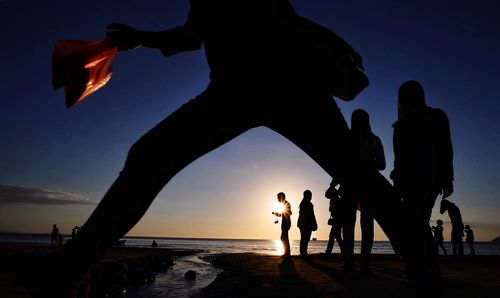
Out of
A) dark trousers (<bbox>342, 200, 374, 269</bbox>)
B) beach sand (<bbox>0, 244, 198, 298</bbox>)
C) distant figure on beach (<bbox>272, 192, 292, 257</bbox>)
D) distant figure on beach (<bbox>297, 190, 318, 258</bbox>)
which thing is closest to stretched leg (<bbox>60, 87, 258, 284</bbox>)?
beach sand (<bbox>0, 244, 198, 298</bbox>)

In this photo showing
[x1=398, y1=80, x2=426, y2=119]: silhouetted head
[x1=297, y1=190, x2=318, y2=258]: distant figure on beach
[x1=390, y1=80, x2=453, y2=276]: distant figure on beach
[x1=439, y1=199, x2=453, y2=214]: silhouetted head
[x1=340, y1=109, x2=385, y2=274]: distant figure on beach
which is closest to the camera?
[x1=390, y1=80, x2=453, y2=276]: distant figure on beach

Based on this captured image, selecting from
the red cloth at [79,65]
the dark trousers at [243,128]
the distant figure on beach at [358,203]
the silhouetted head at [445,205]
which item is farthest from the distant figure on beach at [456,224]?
the red cloth at [79,65]

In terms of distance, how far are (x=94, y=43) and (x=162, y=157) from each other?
2.43 feet

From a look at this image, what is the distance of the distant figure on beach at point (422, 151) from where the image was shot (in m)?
4.38

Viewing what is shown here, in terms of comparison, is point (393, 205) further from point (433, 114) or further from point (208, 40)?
point (433, 114)

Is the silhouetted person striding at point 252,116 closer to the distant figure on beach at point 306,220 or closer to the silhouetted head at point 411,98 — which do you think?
the silhouetted head at point 411,98

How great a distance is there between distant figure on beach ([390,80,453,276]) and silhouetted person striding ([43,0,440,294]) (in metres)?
2.96

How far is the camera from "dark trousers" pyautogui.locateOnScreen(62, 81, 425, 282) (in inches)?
65.5

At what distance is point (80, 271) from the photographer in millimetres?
1603

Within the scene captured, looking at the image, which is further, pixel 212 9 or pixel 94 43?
pixel 94 43

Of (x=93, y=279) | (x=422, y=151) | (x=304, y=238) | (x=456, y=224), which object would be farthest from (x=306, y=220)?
(x=93, y=279)

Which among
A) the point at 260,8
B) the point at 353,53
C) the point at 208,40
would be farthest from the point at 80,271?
the point at 353,53

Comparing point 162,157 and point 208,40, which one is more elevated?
point 208,40

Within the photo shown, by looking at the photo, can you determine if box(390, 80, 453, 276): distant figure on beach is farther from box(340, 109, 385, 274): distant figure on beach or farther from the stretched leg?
the stretched leg
